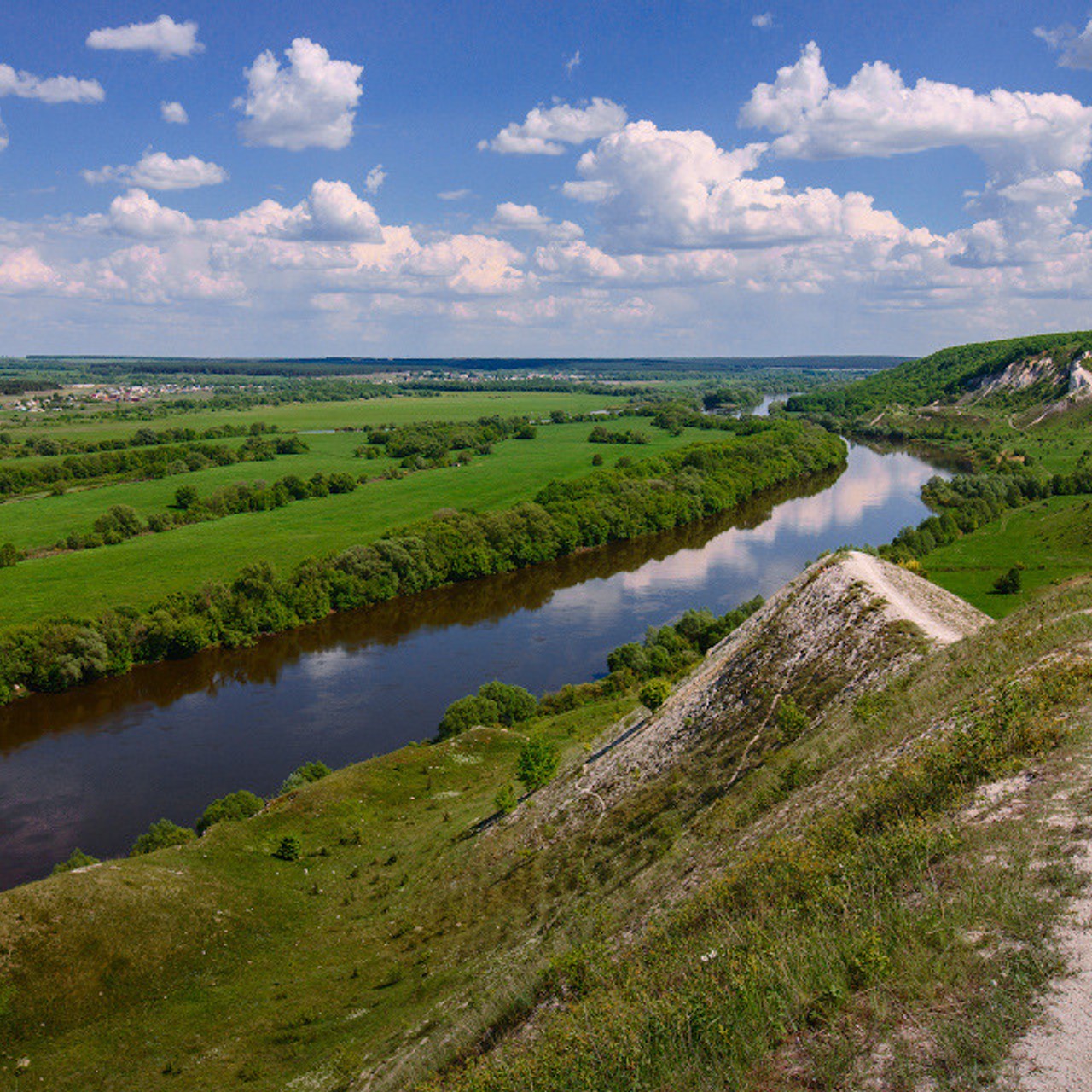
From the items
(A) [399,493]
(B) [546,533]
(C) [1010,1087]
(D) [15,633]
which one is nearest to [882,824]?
(C) [1010,1087]

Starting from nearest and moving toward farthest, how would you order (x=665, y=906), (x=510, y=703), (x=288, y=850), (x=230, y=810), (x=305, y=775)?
(x=665, y=906)
(x=288, y=850)
(x=230, y=810)
(x=305, y=775)
(x=510, y=703)

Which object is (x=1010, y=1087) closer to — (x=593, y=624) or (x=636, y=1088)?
(x=636, y=1088)

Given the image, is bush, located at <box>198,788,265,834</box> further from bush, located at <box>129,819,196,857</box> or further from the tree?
the tree

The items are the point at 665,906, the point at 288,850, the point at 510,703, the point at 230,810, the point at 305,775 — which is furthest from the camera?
the point at 510,703

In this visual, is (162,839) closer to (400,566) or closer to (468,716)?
(468,716)

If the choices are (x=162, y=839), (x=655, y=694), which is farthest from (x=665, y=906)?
(x=162, y=839)
